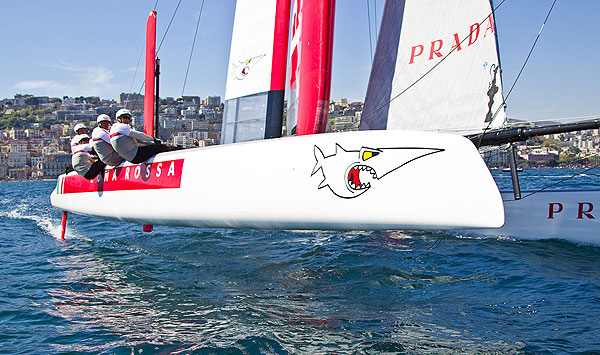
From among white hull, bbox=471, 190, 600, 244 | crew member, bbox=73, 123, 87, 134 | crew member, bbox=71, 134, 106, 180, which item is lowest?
white hull, bbox=471, 190, 600, 244

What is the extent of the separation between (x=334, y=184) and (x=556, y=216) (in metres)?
3.06

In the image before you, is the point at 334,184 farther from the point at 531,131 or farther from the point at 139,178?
the point at 531,131

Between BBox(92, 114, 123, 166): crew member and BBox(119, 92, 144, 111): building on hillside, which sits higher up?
BBox(119, 92, 144, 111): building on hillside

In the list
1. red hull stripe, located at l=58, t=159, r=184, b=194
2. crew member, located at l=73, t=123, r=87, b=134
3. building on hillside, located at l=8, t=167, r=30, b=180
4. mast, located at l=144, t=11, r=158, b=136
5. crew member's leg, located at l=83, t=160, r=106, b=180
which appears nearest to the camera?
red hull stripe, located at l=58, t=159, r=184, b=194

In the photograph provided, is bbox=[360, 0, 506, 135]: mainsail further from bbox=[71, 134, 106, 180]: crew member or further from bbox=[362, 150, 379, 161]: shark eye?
bbox=[71, 134, 106, 180]: crew member

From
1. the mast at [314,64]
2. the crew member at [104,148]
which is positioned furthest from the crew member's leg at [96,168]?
the mast at [314,64]

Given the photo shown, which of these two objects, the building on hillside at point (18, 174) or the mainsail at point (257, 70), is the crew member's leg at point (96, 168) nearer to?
the mainsail at point (257, 70)

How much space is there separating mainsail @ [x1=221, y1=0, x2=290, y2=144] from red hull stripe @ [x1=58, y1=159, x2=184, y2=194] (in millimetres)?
1001

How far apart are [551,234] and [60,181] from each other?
565cm

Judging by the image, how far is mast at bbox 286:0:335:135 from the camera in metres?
4.65

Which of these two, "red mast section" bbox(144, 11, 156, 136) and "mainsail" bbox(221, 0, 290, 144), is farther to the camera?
"red mast section" bbox(144, 11, 156, 136)

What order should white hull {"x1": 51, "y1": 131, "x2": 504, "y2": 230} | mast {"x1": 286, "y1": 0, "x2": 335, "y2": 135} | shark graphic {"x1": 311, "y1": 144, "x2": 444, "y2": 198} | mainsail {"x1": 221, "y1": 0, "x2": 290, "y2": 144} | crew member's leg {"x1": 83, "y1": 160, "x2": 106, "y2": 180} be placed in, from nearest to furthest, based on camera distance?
white hull {"x1": 51, "y1": 131, "x2": 504, "y2": 230}
shark graphic {"x1": 311, "y1": 144, "x2": 444, "y2": 198}
mast {"x1": 286, "y1": 0, "x2": 335, "y2": 135}
mainsail {"x1": 221, "y1": 0, "x2": 290, "y2": 144}
crew member's leg {"x1": 83, "y1": 160, "x2": 106, "y2": 180}

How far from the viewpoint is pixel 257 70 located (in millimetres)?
5082

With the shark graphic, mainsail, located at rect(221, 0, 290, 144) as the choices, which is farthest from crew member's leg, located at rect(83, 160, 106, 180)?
the shark graphic
